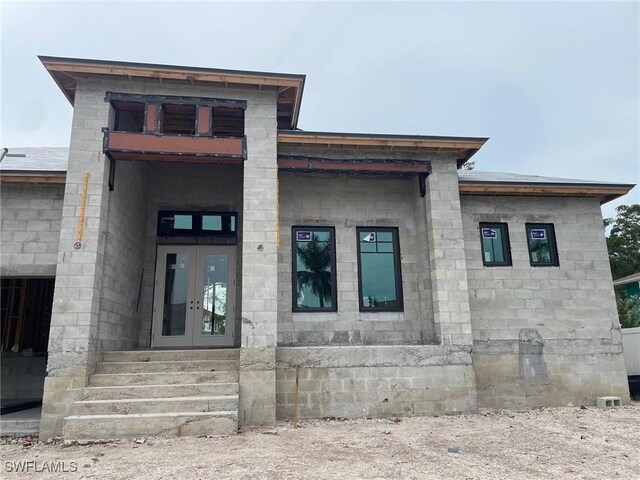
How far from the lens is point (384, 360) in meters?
7.35

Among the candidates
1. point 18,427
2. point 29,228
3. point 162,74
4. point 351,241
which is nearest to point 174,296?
point 29,228

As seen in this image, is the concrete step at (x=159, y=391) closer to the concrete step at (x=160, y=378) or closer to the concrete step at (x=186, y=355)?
the concrete step at (x=160, y=378)

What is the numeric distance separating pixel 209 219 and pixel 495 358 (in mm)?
6552

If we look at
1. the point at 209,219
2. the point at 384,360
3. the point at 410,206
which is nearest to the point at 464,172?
the point at 410,206

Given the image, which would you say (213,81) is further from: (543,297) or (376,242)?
(543,297)

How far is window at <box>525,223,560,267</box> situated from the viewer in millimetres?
8750

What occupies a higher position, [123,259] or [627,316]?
[123,259]

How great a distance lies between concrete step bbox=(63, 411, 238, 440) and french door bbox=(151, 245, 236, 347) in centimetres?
307

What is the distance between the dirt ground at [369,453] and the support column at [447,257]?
1.64 metres

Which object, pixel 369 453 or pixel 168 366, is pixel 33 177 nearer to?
pixel 168 366

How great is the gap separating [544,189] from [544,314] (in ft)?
8.20

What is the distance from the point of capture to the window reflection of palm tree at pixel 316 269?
8.45 m

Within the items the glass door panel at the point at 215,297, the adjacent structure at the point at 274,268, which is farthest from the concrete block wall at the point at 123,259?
the glass door panel at the point at 215,297

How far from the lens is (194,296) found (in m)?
9.23
